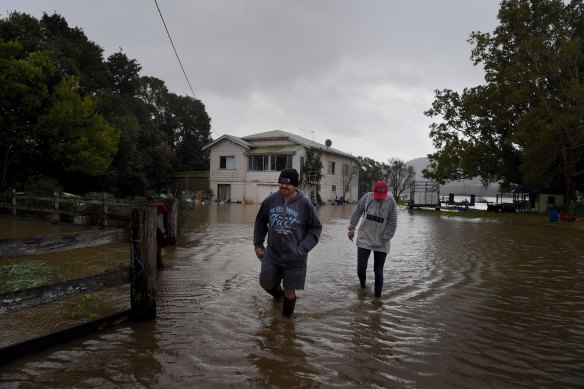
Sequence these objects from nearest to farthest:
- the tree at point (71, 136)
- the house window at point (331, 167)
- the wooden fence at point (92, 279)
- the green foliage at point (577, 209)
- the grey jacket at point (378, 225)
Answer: the wooden fence at point (92, 279) → the grey jacket at point (378, 225) → the tree at point (71, 136) → the green foliage at point (577, 209) → the house window at point (331, 167)

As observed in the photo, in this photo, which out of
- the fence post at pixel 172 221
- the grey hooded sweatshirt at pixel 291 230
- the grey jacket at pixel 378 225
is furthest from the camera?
the fence post at pixel 172 221

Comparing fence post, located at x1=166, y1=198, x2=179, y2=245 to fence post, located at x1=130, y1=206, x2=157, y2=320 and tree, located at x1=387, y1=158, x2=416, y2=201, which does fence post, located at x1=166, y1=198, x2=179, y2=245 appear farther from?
tree, located at x1=387, y1=158, x2=416, y2=201

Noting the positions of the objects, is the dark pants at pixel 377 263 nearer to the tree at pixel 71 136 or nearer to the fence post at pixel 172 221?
the fence post at pixel 172 221

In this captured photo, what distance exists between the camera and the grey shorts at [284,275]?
484cm

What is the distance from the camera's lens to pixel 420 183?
39.5 metres

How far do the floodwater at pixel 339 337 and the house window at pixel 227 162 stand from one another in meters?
33.9

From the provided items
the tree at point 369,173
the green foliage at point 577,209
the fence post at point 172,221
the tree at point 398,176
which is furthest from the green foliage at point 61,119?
the tree at point 398,176

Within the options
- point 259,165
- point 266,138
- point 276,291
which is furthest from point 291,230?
point 266,138

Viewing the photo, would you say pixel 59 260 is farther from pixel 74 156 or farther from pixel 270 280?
pixel 74 156

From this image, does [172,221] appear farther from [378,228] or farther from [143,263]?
[378,228]

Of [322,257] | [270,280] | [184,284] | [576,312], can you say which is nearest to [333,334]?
[270,280]

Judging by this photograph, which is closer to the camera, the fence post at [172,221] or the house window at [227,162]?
the fence post at [172,221]

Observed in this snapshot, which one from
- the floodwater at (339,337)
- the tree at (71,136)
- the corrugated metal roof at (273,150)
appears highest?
the corrugated metal roof at (273,150)

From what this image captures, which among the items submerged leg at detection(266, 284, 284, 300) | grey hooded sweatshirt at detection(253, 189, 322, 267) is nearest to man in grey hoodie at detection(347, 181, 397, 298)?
submerged leg at detection(266, 284, 284, 300)
